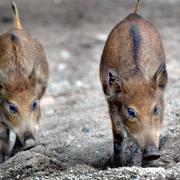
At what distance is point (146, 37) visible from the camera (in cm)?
768

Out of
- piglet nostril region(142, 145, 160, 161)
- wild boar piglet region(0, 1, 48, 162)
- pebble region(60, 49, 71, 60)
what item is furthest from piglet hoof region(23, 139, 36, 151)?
pebble region(60, 49, 71, 60)

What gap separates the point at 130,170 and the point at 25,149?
6.28 ft

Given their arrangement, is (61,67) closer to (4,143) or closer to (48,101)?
(48,101)

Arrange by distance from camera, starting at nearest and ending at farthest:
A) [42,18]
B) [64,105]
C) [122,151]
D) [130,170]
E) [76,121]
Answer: [130,170] → [122,151] → [76,121] → [64,105] → [42,18]

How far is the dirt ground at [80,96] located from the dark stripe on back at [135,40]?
3.10ft

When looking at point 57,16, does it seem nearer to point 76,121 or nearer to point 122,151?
point 76,121

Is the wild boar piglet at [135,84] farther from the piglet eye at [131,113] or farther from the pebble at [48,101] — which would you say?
the pebble at [48,101]

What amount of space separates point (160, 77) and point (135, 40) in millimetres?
545

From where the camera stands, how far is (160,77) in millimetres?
7207

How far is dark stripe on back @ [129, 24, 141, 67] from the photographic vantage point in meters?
7.34

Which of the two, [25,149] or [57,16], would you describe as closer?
[25,149]

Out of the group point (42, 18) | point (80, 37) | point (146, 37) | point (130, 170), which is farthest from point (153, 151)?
point (42, 18)

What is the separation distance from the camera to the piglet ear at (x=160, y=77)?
280 inches

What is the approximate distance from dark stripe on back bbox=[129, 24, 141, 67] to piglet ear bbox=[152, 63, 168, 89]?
260 mm
